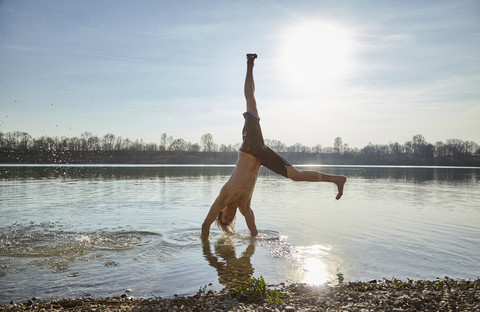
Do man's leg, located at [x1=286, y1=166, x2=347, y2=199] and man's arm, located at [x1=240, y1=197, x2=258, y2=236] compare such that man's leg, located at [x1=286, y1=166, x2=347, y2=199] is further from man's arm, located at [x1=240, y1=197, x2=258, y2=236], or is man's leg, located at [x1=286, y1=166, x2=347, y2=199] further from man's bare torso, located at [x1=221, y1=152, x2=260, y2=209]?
man's arm, located at [x1=240, y1=197, x2=258, y2=236]

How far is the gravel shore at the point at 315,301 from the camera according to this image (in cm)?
513

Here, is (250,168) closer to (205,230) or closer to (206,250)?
(205,230)

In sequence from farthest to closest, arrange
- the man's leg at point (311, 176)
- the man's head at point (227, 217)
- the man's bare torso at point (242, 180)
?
the man's head at point (227, 217) → the man's bare torso at point (242, 180) → the man's leg at point (311, 176)

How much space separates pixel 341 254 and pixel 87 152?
470 feet

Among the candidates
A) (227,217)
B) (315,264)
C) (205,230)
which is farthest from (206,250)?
(315,264)

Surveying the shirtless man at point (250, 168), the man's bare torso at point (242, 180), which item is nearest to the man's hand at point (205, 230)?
the shirtless man at point (250, 168)

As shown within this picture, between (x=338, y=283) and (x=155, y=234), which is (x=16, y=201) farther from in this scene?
(x=338, y=283)

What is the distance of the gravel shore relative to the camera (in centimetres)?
513

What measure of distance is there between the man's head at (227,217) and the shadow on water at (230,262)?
0.47 m

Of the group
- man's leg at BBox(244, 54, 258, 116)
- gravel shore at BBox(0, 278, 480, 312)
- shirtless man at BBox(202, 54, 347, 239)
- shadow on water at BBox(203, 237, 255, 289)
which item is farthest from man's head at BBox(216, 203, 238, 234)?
gravel shore at BBox(0, 278, 480, 312)

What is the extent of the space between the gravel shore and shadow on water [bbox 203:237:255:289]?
2.69 ft

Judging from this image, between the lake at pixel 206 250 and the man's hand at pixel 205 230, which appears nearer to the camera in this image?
the lake at pixel 206 250

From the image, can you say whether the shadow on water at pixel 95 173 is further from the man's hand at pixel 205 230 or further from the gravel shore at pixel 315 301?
the gravel shore at pixel 315 301

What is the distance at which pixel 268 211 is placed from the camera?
16.5 metres
